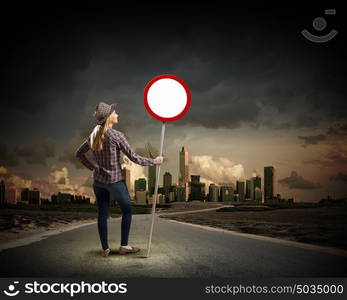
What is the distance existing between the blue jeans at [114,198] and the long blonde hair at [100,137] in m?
0.54

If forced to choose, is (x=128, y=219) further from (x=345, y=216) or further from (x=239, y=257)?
(x=345, y=216)

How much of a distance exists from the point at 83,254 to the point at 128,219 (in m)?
1.11

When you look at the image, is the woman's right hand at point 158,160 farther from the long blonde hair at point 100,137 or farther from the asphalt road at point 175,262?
the asphalt road at point 175,262

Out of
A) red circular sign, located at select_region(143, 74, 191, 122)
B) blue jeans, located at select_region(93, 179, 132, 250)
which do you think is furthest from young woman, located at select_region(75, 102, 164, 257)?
red circular sign, located at select_region(143, 74, 191, 122)

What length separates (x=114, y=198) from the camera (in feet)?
17.6

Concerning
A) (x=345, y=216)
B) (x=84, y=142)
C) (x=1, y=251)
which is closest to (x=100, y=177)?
(x=84, y=142)

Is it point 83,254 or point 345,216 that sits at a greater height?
point 345,216

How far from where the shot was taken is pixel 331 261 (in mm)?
5445

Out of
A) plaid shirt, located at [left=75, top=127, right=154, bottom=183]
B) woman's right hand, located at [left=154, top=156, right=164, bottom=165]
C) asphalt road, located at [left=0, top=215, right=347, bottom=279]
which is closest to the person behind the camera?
asphalt road, located at [left=0, top=215, right=347, bottom=279]

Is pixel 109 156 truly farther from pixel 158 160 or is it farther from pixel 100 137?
pixel 158 160

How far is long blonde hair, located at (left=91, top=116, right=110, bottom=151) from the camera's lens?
17.2 ft

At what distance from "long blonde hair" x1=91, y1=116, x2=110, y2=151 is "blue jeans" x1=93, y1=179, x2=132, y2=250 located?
543 mm

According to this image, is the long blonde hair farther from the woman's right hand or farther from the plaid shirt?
the woman's right hand

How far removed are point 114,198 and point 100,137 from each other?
94cm
